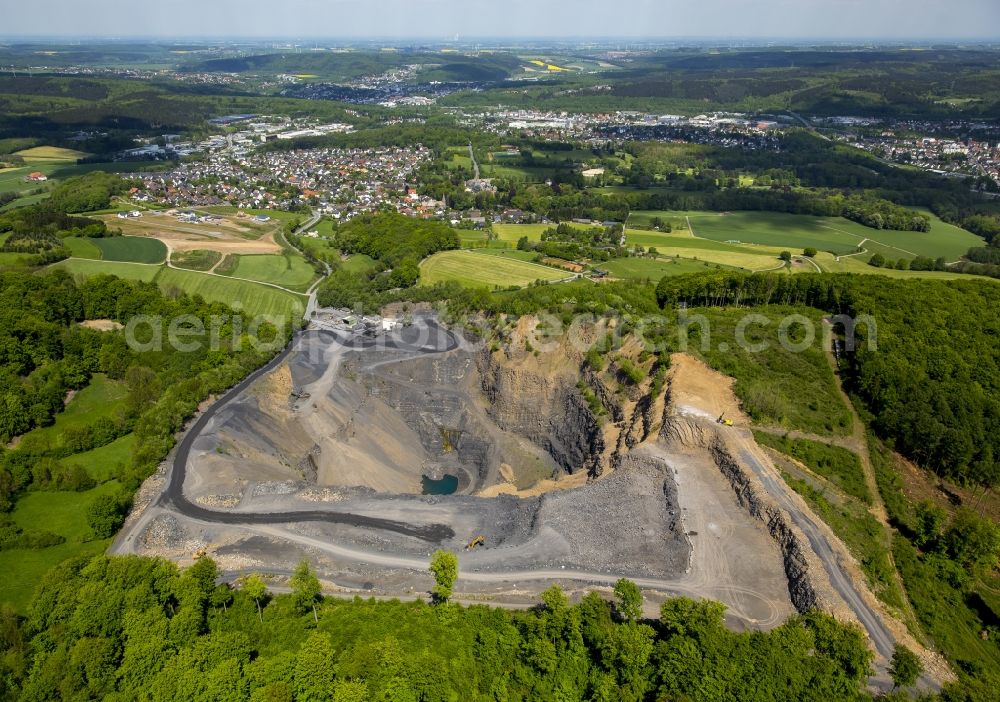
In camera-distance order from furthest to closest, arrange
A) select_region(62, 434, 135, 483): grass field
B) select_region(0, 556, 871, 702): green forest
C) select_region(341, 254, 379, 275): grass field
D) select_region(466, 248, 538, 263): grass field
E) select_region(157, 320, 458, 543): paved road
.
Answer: select_region(466, 248, 538, 263): grass field → select_region(341, 254, 379, 275): grass field → select_region(62, 434, 135, 483): grass field → select_region(157, 320, 458, 543): paved road → select_region(0, 556, 871, 702): green forest

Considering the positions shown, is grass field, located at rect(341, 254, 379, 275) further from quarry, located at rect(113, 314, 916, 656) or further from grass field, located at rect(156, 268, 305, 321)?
quarry, located at rect(113, 314, 916, 656)

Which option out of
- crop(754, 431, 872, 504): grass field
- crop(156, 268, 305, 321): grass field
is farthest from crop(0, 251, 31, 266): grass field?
crop(754, 431, 872, 504): grass field

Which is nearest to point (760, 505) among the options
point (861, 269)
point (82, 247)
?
point (861, 269)

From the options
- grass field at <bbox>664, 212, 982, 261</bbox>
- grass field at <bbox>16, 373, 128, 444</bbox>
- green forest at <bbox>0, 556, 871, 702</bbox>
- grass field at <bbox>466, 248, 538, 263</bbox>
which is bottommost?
grass field at <bbox>16, 373, 128, 444</bbox>

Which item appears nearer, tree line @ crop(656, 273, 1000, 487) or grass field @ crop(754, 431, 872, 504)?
grass field @ crop(754, 431, 872, 504)

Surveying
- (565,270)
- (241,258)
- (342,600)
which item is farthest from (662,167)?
(342,600)

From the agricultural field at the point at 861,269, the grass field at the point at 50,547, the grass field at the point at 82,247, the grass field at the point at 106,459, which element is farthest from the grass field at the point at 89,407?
the agricultural field at the point at 861,269
